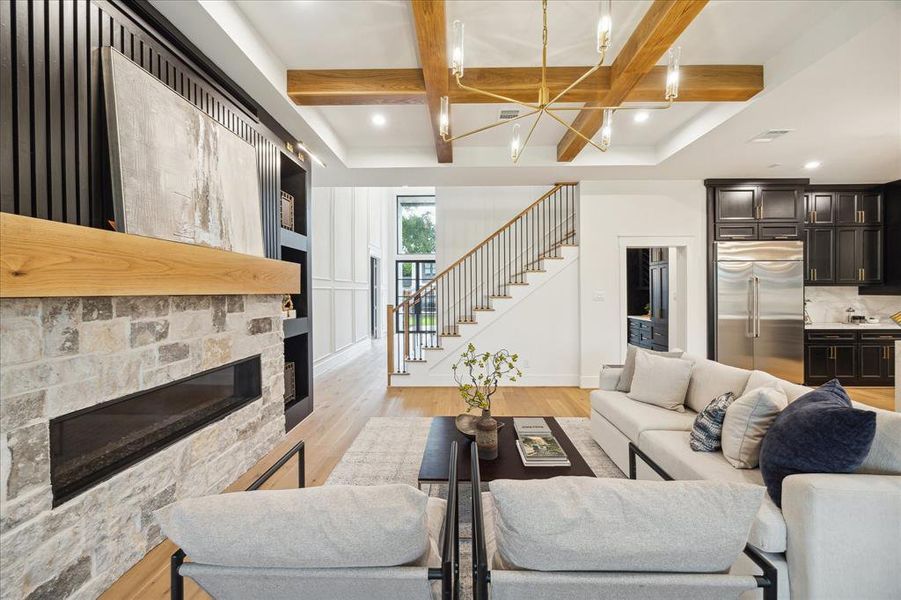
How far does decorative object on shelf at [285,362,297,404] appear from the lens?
4164mm

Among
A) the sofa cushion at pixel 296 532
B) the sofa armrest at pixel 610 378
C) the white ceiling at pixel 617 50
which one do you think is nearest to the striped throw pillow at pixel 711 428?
the sofa armrest at pixel 610 378

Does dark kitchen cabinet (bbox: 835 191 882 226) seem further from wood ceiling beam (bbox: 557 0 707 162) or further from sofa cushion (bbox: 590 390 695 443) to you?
sofa cushion (bbox: 590 390 695 443)

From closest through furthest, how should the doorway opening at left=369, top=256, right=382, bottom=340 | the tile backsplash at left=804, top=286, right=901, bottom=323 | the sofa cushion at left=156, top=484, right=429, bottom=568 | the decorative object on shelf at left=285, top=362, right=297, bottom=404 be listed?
the sofa cushion at left=156, top=484, right=429, bottom=568
the decorative object on shelf at left=285, top=362, right=297, bottom=404
the tile backsplash at left=804, top=286, right=901, bottom=323
the doorway opening at left=369, top=256, right=382, bottom=340

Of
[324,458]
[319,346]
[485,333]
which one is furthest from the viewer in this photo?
[319,346]

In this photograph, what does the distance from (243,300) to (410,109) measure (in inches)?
93.7

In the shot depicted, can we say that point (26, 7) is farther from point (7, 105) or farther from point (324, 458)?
point (324, 458)

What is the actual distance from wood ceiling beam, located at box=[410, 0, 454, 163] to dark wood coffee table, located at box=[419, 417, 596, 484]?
2.50 metres

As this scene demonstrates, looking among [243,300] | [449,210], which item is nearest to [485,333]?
[449,210]

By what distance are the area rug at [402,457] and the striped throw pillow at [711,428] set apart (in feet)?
2.41

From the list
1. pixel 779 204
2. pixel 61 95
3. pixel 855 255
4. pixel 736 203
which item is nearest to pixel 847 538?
pixel 61 95

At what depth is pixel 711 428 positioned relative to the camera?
2.25m

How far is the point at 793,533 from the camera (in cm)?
148

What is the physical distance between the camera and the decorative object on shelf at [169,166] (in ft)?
6.22

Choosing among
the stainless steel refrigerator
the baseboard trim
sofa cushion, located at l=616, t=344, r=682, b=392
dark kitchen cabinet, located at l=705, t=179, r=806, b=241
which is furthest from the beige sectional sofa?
the baseboard trim
